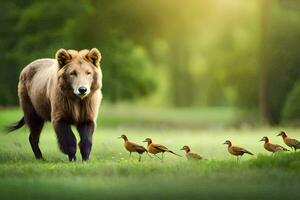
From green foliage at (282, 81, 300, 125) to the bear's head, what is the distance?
1135cm

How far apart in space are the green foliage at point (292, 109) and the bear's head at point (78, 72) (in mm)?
11353

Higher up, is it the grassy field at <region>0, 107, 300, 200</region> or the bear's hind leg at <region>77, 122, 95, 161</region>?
the bear's hind leg at <region>77, 122, 95, 161</region>

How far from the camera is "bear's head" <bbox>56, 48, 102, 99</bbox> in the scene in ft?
37.4

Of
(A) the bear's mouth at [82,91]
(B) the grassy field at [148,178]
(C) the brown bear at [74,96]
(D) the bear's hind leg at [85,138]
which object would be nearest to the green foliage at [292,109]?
(B) the grassy field at [148,178]

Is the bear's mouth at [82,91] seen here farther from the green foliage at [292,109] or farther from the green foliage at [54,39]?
the green foliage at [54,39]

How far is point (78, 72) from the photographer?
11453mm

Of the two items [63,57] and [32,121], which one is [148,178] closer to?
[63,57]

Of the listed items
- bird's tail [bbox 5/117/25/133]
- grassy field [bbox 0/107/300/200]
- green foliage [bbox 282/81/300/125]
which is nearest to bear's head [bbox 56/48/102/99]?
grassy field [bbox 0/107/300/200]

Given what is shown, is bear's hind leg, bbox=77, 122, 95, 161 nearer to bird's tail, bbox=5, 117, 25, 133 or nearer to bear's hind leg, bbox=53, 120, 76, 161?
bear's hind leg, bbox=53, 120, 76, 161

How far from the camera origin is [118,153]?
43.3ft

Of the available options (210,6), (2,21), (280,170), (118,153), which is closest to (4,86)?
(2,21)

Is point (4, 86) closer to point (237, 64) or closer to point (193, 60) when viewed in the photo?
point (237, 64)

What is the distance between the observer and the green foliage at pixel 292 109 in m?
22.2

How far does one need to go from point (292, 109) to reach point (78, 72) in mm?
11951
